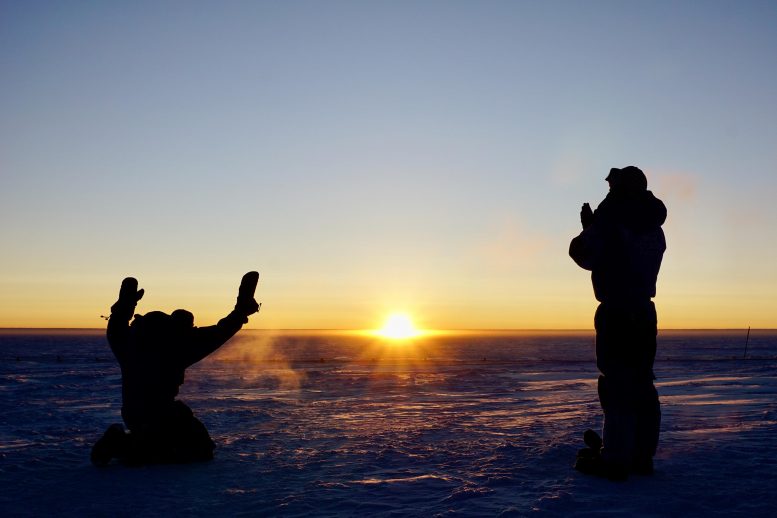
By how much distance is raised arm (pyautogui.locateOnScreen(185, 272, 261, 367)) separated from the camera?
20.9 feet

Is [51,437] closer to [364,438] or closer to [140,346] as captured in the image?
[140,346]

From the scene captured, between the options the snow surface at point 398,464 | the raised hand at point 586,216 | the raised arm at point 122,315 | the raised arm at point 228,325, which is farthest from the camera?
the raised arm at point 122,315

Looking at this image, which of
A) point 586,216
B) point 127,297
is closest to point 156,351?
point 127,297

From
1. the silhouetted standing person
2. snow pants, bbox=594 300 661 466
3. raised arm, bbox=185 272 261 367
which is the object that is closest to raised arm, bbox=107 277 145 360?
raised arm, bbox=185 272 261 367

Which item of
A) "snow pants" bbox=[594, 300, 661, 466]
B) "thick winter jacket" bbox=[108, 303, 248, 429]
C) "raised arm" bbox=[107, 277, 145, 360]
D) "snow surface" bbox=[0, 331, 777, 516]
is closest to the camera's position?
"snow surface" bbox=[0, 331, 777, 516]

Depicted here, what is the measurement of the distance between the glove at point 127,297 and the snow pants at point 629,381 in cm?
448

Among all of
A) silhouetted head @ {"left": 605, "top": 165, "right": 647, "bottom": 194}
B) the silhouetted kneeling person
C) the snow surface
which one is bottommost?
the snow surface

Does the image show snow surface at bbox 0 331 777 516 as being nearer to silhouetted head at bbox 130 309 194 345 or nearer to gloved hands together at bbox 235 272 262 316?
silhouetted head at bbox 130 309 194 345

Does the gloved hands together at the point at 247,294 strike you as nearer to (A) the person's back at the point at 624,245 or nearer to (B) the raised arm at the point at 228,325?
(B) the raised arm at the point at 228,325

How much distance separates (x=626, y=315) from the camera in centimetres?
545

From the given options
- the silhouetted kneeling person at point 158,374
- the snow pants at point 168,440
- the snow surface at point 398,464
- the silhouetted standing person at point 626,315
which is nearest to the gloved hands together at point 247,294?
the silhouetted kneeling person at point 158,374

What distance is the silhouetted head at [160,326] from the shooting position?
640cm

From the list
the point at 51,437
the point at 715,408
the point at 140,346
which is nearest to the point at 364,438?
the point at 140,346

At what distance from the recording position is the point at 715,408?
33.2 feet
